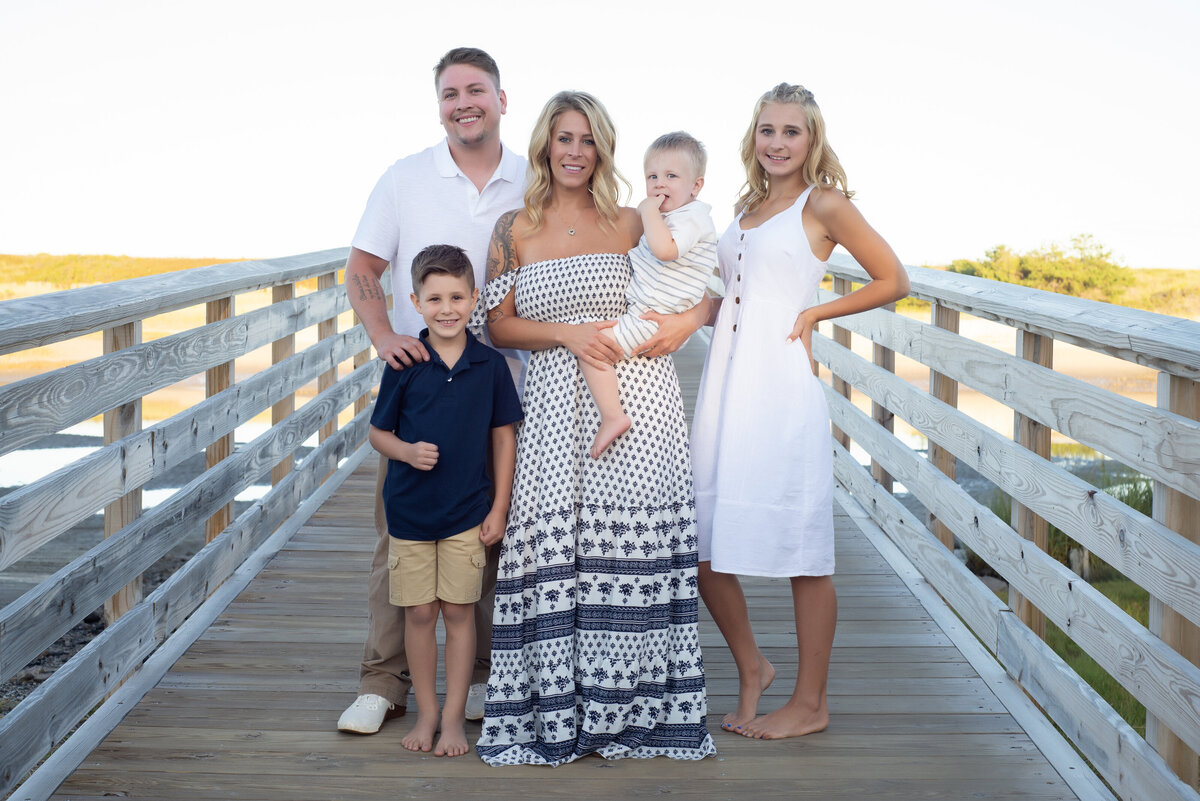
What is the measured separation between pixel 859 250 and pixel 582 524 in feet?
3.03

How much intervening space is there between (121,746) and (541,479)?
115 cm

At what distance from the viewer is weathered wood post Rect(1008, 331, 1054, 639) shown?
2840 mm

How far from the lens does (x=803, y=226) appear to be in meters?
2.66

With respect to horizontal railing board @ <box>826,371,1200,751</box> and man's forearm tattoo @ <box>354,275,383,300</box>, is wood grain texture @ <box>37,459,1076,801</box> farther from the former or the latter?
man's forearm tattoo @ <box>354,275,383,300</box>

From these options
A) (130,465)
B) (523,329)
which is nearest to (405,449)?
(523,329)

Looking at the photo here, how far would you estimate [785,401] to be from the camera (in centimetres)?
266

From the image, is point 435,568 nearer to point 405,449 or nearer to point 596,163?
point 405,449

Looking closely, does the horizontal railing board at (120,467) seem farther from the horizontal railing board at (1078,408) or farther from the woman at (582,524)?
the horizontal railing board at (1078,408)

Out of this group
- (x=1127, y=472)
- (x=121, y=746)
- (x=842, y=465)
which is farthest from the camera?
(x=1127, y=472)

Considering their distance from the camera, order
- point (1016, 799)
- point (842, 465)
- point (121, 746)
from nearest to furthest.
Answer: point (1016, 799) → point (121, 746) → point (842, 465)

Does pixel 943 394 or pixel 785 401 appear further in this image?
pixel 943 394

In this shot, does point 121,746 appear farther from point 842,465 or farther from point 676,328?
point 842,465

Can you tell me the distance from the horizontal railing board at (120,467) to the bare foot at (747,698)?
1596 millimetres

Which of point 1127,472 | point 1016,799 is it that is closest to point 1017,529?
point 1016,799
